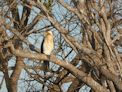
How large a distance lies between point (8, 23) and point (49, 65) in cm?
190

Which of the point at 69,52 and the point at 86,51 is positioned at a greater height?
the point at 69,52

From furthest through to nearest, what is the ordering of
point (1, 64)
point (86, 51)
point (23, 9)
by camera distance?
point (23, 9) < point (1, 64) < point (86, 51)

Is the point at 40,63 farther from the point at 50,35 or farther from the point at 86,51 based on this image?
the point at 86,51

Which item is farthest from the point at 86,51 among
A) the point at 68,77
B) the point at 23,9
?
the point at 23,9

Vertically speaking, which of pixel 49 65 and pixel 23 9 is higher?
pixel 23 9

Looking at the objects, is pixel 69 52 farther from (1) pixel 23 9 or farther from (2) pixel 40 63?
(1) pixel 23 9

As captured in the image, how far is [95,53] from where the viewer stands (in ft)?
30.2

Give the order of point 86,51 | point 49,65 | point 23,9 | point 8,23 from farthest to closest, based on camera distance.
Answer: point 23,9
point 49,65
point 8,23
point 86,51

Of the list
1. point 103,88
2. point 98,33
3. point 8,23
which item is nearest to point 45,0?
point 8,23

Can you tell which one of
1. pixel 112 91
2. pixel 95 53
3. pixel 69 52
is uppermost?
pixel 69 52

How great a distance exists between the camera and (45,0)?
10.6 m

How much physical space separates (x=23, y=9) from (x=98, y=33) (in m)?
4.54

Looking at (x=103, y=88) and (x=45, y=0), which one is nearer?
(x=103, y=88)

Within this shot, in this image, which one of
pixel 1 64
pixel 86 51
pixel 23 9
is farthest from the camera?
pixel 23 9
